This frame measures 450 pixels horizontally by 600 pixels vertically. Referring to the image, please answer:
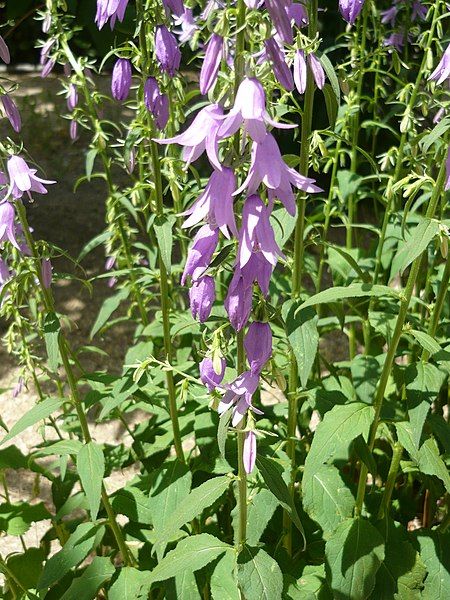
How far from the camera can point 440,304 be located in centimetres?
248

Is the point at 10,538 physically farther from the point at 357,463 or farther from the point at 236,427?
the point at 236,427

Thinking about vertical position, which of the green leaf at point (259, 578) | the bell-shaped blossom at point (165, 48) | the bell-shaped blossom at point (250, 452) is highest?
the bell-shaped blossom at point (165, 48)

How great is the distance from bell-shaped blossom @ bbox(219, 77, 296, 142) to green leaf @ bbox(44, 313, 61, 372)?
43.0 inches

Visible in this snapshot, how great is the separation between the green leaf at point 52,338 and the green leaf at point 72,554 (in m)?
0.69

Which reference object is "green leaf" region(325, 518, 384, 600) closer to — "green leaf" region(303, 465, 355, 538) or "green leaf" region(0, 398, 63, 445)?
"green leaf" region(303, 465, 355, 538)

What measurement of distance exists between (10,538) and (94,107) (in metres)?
2.16

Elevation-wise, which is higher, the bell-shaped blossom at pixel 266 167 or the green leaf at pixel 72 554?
the bell-shaped blossom at pixel 266 167

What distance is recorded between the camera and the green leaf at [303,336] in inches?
86.5

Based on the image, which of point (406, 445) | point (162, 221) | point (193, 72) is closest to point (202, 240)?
point (162, 221)

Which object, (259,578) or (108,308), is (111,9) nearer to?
(108,308)

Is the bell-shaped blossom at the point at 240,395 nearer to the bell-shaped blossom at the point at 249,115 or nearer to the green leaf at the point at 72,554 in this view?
the bell-shaped blossom at the point at 249,115

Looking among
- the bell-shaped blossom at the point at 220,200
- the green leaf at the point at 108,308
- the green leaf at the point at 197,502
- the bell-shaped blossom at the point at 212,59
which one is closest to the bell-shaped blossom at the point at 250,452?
the green leaf at the point at 197,502

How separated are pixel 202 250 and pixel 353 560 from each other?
1.26 m

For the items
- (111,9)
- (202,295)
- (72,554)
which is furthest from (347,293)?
(72,554)
